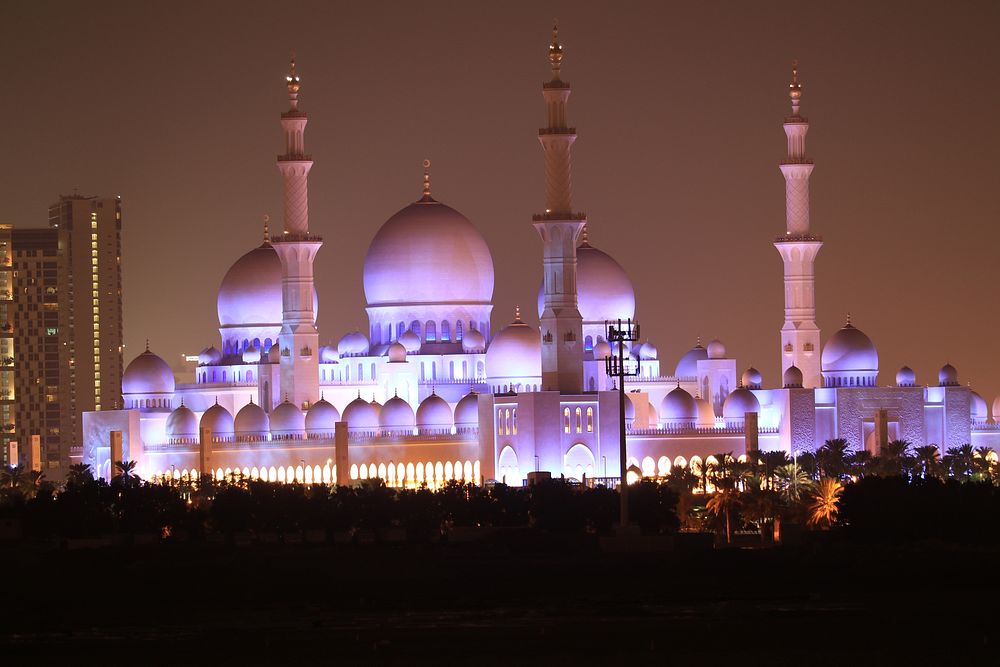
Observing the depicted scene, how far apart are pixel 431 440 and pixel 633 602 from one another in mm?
27475

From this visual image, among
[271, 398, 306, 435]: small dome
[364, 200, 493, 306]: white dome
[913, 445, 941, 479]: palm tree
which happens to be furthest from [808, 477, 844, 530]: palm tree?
[364, 200, 493, 306]: white dome

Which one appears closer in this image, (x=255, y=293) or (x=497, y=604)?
(x=497, y=604)

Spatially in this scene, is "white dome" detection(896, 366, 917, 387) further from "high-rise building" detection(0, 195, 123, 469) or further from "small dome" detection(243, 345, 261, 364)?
"high-rise building" detection(0, 195, 123, 469)

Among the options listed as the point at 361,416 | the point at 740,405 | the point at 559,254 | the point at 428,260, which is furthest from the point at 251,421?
the point at 740,405

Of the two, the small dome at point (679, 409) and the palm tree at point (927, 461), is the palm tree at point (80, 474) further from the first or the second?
the palm tree at point (927, 461)

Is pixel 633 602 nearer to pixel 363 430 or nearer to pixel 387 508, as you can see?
pixel 387 508

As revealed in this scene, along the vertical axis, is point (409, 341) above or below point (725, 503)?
above

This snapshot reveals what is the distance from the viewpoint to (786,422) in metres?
81.8

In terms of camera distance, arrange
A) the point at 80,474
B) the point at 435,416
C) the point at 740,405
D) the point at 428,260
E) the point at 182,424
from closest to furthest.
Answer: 1. the point at 80,474
2. the point at 435,416
3. the point at 740,405
4. the point at 182,424
5. the point at 428,260

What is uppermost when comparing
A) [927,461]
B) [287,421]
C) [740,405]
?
[740,405]

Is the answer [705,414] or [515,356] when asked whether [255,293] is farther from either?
[705,414]

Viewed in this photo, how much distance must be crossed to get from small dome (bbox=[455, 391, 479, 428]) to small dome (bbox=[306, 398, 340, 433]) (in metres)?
4.02

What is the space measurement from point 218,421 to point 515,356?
34.4ft

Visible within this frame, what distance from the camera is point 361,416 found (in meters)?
83.5
